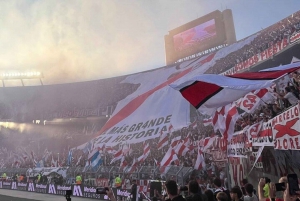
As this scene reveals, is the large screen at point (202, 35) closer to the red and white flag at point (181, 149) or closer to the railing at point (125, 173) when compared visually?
the railing at point (125, 173)

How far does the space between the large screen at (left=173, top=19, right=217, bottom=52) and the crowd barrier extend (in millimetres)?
30380

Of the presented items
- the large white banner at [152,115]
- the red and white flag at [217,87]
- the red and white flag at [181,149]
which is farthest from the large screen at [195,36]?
the red and white flag at [217,87]

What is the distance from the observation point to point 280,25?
22.6m

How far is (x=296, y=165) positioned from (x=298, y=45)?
36.8 feet

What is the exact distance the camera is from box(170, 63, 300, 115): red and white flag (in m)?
5.44

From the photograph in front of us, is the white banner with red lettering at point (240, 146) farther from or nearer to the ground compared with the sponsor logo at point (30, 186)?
farther from the ground

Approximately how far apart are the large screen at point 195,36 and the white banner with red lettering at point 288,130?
35765 millimetres

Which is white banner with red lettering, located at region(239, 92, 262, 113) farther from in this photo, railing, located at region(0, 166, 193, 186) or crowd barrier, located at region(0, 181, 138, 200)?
crowd barrier, located at region(0, 181, 138, 200)

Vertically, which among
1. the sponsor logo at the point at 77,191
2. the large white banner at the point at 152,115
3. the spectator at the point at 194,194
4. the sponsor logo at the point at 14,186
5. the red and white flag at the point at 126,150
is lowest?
the sponsor logo at the point at 77,191

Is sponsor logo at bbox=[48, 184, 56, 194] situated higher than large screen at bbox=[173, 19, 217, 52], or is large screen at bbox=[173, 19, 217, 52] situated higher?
large screen at bbox=[173, 19, 217, 52]

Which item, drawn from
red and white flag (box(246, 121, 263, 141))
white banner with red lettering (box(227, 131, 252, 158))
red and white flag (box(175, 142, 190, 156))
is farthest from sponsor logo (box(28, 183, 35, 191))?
red and white flag (box(246, 121, 263, 141))

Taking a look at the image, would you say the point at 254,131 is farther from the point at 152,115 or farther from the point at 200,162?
the point at 152,115

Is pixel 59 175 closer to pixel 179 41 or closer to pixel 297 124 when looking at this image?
pixel 297 124

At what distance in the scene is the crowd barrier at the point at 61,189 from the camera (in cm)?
1317
